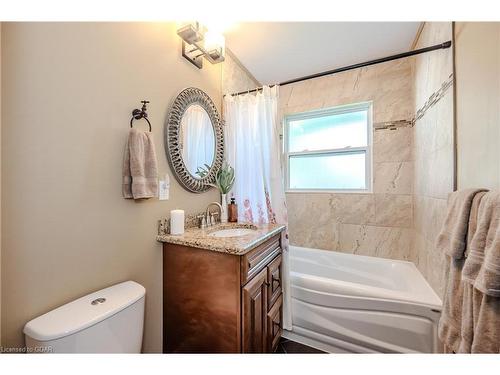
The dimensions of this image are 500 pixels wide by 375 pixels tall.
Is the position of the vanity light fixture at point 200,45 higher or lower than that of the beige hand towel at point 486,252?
higher

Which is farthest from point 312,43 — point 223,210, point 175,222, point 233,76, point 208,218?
point 175,222

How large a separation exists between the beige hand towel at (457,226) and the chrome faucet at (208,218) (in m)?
1.34

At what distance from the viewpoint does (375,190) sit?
2088mm

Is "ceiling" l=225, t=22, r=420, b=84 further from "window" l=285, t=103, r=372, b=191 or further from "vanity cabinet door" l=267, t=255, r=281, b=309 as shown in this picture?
"vanity cabinet door" l=267, t=255, r=281, b=309

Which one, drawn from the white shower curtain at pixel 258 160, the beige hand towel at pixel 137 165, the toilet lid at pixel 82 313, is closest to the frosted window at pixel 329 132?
the white shower curtain at pixel 258 160

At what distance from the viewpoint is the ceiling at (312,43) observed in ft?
5.09

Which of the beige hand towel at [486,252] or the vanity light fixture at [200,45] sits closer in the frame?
the beige hand towel at [486,252]

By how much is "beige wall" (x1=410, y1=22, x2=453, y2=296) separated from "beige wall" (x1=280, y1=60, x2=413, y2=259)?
0.12 meters

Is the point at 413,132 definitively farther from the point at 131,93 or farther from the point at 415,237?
the point at 131,93

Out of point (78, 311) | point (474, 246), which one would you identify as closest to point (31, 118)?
point (78, 311)

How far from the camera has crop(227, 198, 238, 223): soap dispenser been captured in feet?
5.54

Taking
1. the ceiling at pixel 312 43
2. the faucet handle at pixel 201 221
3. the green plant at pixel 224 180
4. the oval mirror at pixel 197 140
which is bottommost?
the faucet handle at pixel 201 221

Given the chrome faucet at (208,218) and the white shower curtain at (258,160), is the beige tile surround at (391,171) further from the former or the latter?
the chrome faucet at (208,218)

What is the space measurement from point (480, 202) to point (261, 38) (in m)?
1.78
